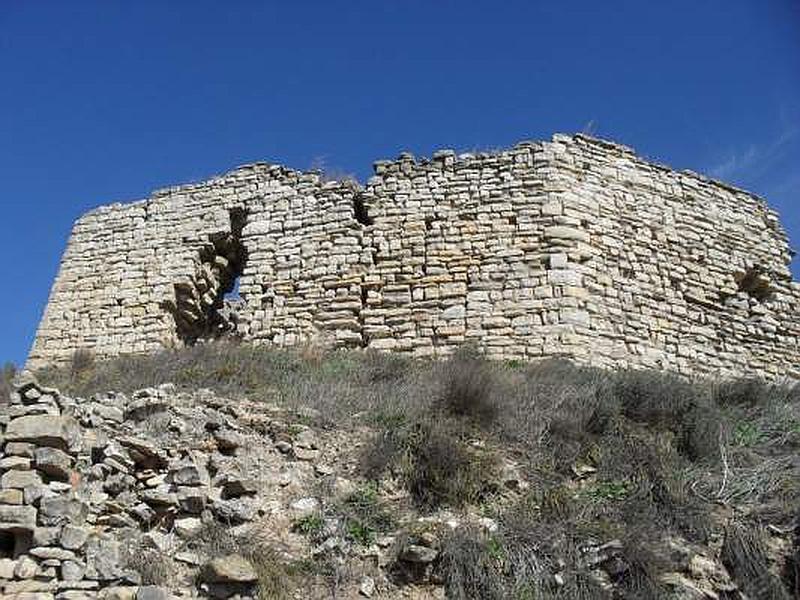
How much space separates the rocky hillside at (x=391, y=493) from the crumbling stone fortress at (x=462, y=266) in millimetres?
2793

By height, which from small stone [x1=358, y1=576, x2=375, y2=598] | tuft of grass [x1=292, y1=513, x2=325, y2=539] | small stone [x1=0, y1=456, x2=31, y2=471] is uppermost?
small stone [x1=0, y1=456, x2=31, y2=471]

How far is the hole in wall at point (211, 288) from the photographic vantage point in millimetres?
12234

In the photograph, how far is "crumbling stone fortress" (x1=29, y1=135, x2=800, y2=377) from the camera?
10.6 meters

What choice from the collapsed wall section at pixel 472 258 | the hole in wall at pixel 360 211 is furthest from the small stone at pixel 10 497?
the hole in wall at pixel 360 211

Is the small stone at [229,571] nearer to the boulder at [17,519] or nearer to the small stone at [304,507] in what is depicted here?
the small stone at [304,507]

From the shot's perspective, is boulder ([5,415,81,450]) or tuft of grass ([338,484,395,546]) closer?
boulder ([5,415,81,450])

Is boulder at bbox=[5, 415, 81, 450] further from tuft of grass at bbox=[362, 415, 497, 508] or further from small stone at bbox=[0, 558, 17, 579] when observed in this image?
tuft of grass at bbox=[362, 415, 497, 508]

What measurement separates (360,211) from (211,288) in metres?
2.88

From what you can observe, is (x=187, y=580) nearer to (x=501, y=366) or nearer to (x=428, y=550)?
(x=428, y=550)

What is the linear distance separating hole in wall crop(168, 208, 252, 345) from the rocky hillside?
4.41 m

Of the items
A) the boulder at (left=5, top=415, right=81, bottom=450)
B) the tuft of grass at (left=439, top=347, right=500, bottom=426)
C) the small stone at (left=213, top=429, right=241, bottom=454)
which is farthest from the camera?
the tuft of grass at (left=439, top=347, right=500, bottom=426)

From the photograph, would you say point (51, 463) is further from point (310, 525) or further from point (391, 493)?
point (391, 493)

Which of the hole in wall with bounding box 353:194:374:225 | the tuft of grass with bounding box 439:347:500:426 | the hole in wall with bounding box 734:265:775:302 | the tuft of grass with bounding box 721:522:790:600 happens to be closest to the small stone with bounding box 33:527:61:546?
the tuft of grass with bounding box 439:347:500:426

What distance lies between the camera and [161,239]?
496 inches
